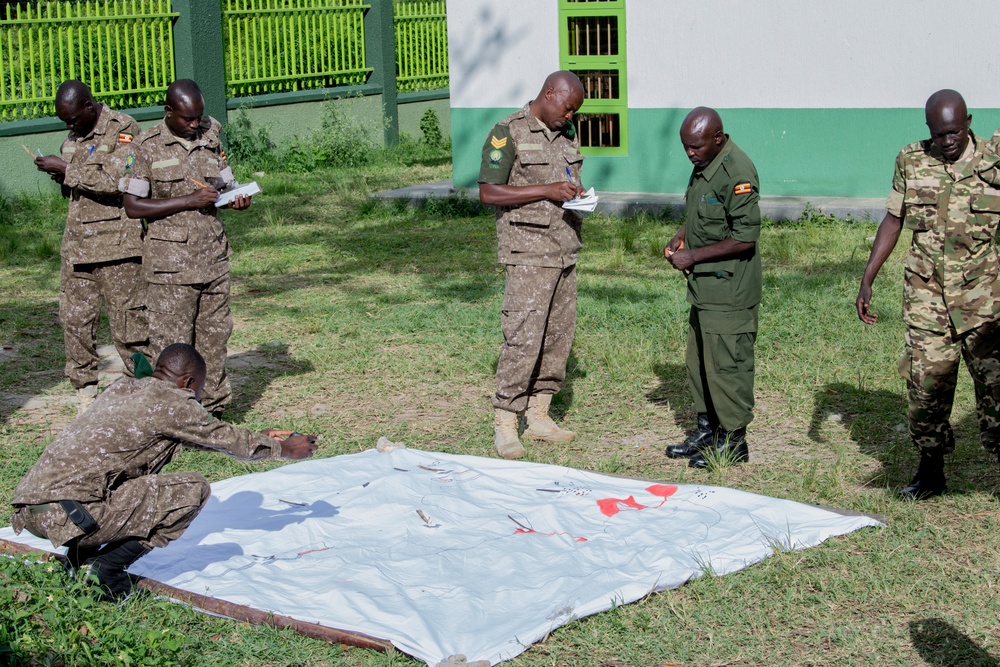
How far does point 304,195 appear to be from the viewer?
A: 15.1 m

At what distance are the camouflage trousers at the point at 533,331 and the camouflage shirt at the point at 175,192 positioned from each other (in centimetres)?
169

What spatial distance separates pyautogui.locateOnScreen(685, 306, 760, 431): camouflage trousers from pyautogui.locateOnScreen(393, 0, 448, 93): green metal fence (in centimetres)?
1523

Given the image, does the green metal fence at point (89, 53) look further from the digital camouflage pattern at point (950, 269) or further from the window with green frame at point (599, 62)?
the digital camouflage pattern at point (950, 269)

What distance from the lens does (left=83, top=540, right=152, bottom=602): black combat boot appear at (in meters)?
4.27

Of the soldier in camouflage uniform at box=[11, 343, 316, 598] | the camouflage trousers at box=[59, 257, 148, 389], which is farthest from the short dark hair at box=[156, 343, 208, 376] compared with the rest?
the camouflage trousers at box=[59, 257, 148, 389]

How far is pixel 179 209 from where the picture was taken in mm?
6180

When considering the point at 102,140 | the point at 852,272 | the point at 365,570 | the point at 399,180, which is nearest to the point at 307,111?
the point at 399,180

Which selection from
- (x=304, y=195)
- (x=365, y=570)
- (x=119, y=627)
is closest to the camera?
(x=119, y=627)

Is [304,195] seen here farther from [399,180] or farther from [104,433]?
[104,433]

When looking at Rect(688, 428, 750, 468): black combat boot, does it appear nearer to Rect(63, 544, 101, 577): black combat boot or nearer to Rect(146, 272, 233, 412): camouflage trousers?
Rect(146, 272, 233, 412): camouflage trousers

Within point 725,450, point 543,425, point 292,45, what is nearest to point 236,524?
point 543,425

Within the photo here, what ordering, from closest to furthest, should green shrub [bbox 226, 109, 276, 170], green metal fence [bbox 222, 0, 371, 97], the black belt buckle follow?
the black belt buckle, green shrub [bbox 226, 109, 276, 170], green metal fence [bbox 222, 0, 371, 97]

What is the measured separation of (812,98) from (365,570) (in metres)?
8.93

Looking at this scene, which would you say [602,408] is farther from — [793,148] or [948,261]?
[793,148]
